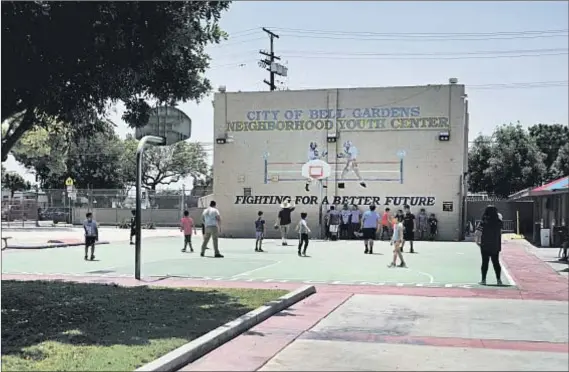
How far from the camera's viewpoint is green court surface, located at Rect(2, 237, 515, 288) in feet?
51.9

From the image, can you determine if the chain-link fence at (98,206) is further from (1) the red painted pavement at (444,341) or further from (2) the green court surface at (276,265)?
(1) the red painted pavement at (444,341)

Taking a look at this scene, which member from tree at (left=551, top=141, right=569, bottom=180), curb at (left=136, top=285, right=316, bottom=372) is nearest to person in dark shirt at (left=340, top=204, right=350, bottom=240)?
curb at (left=136, top=285, right=316, bottom=372)

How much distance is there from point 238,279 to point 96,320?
6529mm

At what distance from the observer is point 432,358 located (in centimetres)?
727

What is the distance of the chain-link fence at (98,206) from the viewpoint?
158 feet

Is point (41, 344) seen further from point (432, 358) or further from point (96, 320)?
point (432, 358)

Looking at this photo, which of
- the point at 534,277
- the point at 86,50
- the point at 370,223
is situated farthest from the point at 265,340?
the point at 370,223

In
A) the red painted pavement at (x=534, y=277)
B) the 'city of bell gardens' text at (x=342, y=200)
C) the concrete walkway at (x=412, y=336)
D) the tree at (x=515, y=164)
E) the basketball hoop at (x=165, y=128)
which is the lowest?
the concrete walkway at (x=412, y=336)

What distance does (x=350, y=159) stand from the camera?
34281 mm

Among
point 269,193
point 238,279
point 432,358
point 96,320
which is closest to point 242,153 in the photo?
point 269,193

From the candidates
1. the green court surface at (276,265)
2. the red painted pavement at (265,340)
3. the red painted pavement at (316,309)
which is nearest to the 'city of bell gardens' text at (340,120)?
the green court surface at (276,265)

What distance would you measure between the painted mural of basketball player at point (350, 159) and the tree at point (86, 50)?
79.1 feet

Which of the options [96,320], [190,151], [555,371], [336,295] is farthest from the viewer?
[190,151]

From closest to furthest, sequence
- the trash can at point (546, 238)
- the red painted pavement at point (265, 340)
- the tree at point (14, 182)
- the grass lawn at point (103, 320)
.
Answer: the grass lawn at point (103, 320) < the red painted pavement at point (265, 340) < the trash can at point (546, 238) < the tree at point (14, 182)
